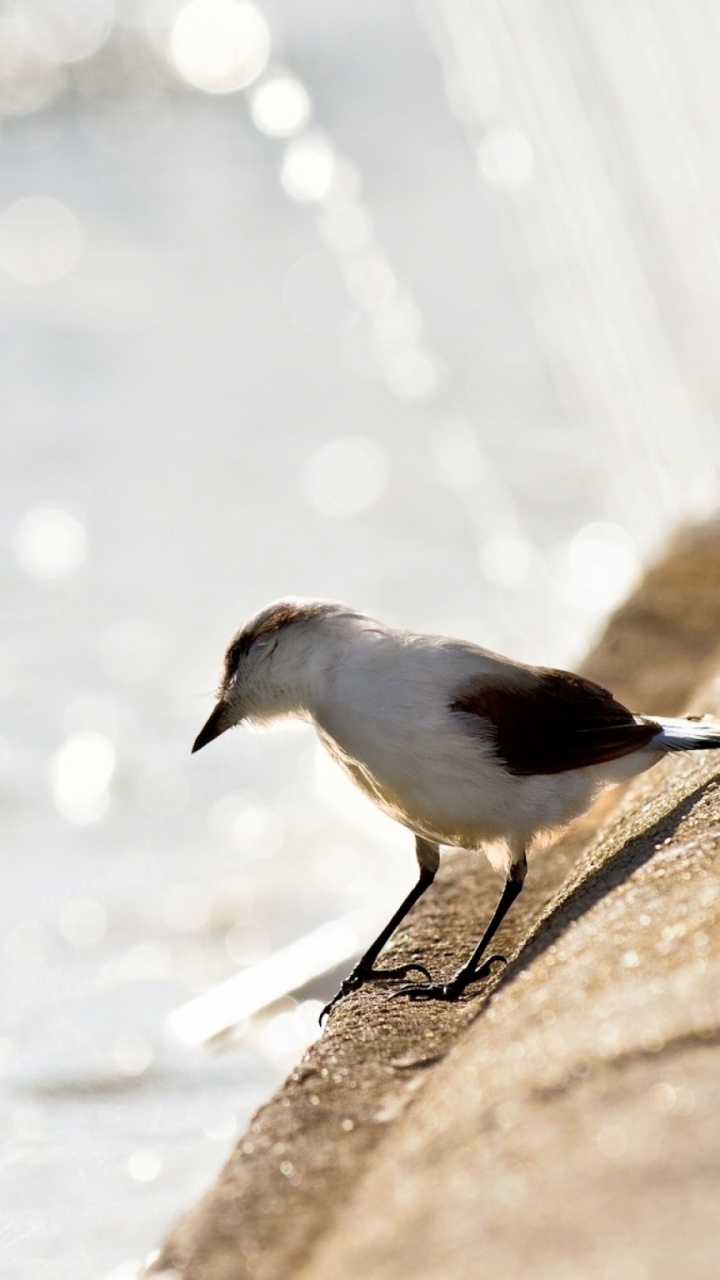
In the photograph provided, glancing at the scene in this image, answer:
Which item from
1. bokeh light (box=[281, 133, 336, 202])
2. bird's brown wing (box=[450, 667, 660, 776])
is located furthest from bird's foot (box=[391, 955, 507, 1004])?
bokeh light (box=[281, 133, 336, 202])

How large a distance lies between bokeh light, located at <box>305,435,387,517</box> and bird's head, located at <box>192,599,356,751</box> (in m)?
7.41

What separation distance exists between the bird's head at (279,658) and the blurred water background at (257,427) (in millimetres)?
1427

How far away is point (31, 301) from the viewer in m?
15.0

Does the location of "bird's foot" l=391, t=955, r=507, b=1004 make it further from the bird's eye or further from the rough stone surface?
the bird's eye

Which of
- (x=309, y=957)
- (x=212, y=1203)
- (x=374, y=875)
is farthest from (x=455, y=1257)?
(x=374, y=875)

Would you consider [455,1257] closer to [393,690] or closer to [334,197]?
[393,690]

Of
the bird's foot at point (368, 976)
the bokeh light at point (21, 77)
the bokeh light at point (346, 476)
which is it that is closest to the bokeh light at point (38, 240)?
the bokeh light at point (21, 77)

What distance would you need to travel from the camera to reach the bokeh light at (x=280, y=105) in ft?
Result: 66.0

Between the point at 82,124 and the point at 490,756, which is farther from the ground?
the point at 82,124

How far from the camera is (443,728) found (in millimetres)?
4062

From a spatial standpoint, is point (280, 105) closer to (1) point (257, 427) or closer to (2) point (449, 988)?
(1) point (257, 427)

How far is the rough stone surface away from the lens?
2.36 metres

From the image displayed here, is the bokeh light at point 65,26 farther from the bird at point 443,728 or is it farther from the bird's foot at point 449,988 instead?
the bird's foot at point 449,988

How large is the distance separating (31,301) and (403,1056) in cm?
1232
